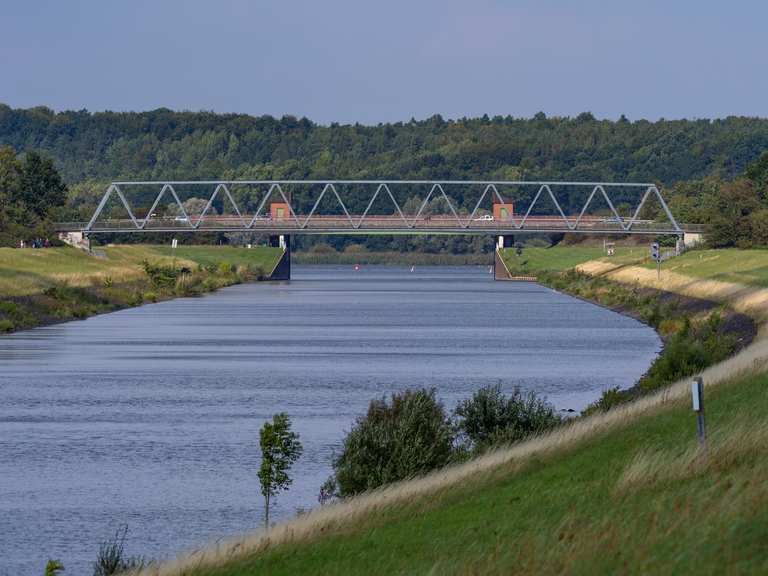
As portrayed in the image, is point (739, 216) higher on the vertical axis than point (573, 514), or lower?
higher

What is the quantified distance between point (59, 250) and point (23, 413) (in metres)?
108

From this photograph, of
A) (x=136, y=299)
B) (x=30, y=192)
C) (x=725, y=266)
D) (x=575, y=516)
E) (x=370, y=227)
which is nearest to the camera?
(x=575, y=516)

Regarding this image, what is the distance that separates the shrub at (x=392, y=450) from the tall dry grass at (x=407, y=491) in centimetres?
164

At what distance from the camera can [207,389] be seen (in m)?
58.6

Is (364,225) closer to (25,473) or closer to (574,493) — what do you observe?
(25,473)

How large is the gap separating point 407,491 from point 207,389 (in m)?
33.7

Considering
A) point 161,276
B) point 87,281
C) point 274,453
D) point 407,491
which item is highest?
point 407,491

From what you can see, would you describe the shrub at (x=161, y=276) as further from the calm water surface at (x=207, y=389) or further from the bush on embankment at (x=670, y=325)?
the bush on embankment at (x=670, y=325)

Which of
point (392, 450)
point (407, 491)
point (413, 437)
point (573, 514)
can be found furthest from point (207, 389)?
point (573, 514)

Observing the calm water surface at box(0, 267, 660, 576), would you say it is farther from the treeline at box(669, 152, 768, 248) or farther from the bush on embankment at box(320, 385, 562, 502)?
the treeline at box(669, 152, 768, 248)

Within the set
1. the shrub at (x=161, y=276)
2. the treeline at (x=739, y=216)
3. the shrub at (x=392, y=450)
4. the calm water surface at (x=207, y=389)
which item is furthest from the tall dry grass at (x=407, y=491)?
the shrub at (x=161, y=276)

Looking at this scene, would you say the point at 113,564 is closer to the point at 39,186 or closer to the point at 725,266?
the point at 725,266

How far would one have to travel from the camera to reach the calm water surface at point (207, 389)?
108ft

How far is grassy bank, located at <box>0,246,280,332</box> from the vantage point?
10325 cm
